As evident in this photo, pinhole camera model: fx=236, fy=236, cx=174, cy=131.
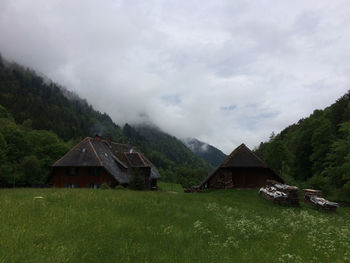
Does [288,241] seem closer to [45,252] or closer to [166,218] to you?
[166,218]

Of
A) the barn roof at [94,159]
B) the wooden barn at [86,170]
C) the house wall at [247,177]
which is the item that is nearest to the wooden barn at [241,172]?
the house wall at [247,177]

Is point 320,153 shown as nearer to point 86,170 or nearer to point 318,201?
point 318,201

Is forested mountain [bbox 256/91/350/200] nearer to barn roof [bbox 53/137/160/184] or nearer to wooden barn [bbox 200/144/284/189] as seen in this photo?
wooden barn [bbox 200/144/284/189]

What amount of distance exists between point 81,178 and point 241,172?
2517cm

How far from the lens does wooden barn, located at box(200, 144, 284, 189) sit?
90.6 ft

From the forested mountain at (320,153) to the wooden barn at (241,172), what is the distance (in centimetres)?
907

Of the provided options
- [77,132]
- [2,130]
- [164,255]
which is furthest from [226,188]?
[77,132]

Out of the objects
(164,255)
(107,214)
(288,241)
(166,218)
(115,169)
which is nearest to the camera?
(164,255)

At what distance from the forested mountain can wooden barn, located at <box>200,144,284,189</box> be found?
357 inches

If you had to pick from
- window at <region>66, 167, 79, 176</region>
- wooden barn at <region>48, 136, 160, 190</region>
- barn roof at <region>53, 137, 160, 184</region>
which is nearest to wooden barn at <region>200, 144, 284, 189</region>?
wooden barn at <region>48, 136, 160, 190</region>

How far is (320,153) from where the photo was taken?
4972 centimetres

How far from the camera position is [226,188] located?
88.1 ft

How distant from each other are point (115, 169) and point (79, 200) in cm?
3037

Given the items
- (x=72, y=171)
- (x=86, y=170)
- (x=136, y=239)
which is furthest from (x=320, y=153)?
(x=136, y=239)
